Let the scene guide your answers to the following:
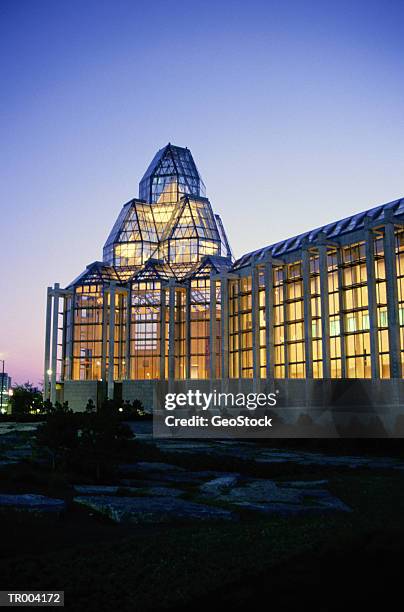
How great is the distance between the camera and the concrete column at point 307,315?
57219 mm

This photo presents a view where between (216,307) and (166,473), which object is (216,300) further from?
(166,473)

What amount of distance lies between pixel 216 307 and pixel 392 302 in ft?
94.7

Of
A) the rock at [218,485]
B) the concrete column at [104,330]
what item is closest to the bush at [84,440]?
the rock at [218,485]

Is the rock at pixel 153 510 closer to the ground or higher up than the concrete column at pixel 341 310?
closer to the ground

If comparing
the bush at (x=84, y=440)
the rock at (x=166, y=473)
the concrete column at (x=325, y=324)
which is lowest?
the rock at (x=166, y=473)

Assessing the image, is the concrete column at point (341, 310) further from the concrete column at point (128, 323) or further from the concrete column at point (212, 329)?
the concrete column at point (128, 323)

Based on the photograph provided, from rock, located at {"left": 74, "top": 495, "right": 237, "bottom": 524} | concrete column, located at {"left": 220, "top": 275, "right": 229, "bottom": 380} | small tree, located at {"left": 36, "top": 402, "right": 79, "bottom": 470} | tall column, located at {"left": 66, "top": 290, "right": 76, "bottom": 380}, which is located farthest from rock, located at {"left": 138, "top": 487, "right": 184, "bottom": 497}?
tall column, located at {"left": 66, "top": 290, "right": 76, "bottom": 380}

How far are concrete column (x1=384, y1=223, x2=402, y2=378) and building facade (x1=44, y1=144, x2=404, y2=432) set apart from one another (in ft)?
0.27

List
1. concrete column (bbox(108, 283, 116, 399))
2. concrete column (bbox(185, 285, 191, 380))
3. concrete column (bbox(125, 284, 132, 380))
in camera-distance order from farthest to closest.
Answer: concrete column (bbox(125, 284, 132, 380))
concrete column (bbox(185, 285, 191, 380))
concrete column (bbox(108, 283, 116, 399))

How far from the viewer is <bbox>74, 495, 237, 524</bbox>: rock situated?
371 inches

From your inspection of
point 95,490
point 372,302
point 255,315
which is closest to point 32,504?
point 95,490

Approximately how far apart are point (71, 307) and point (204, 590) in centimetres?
7624

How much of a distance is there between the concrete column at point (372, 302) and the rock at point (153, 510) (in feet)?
137

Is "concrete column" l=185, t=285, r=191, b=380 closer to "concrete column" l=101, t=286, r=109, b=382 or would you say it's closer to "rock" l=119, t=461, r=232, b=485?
"concrete column" l=101, t=286, r=109, b=382
